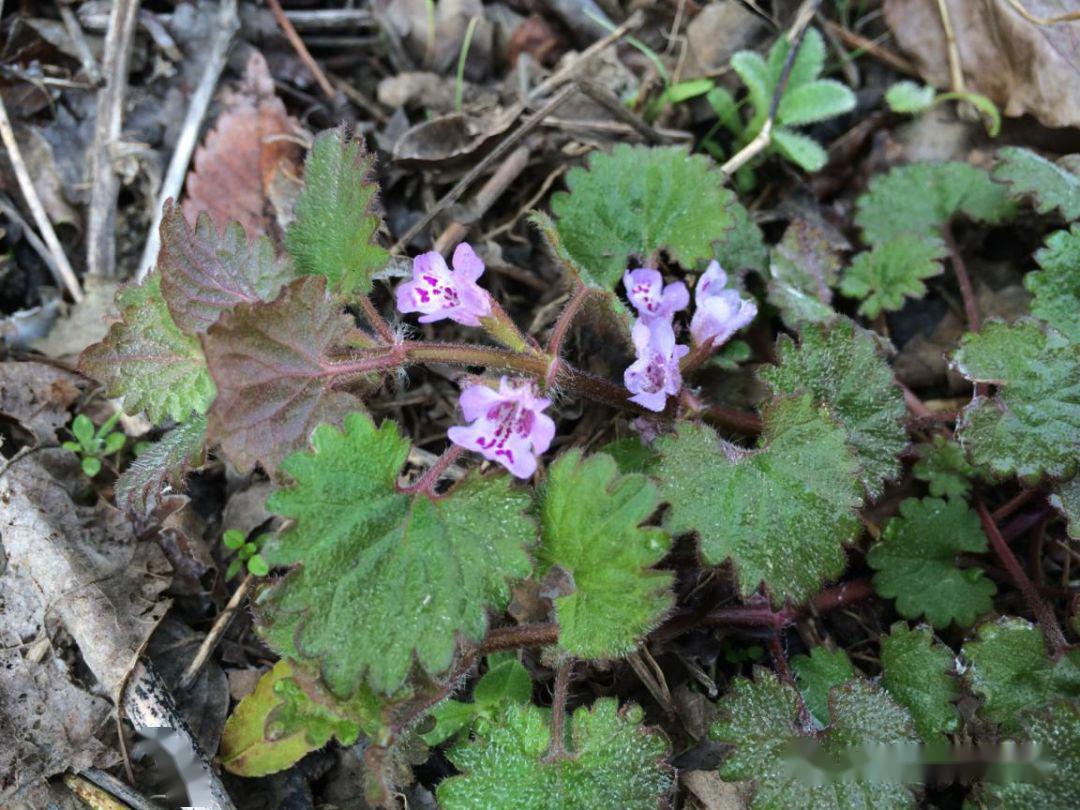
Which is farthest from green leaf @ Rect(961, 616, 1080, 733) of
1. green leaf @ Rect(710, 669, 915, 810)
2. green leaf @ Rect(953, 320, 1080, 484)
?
green leaf @ Rect(953, 320, 1080, 484)

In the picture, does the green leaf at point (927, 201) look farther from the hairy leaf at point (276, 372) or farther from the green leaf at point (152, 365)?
the green leaf at point (152, 365)

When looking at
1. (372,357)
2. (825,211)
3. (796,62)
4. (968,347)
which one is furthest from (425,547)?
(796,62)

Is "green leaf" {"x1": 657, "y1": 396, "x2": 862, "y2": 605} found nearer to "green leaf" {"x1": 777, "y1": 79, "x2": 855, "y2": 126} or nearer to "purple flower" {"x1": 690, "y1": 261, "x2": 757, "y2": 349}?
"purple flower" {"x1": 690, "y1": 261, "x2": 757, "y2": 349}

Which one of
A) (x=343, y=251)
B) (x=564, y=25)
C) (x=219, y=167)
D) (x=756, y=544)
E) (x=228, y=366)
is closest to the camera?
(x=228, y=366)

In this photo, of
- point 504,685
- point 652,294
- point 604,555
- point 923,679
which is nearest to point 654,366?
point 652,294

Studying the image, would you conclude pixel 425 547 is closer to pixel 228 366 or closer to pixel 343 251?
pixel 228 366

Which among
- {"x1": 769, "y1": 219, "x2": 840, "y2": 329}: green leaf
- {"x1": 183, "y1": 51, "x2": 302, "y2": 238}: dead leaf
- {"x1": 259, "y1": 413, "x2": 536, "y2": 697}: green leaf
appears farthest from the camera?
{"x1": 183, "y1": 51, "x2": 302, "y2": 238}: dead leaf

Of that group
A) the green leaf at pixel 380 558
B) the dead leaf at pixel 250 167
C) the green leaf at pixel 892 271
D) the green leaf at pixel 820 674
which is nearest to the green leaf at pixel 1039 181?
the green leaf at pixel 892 271
